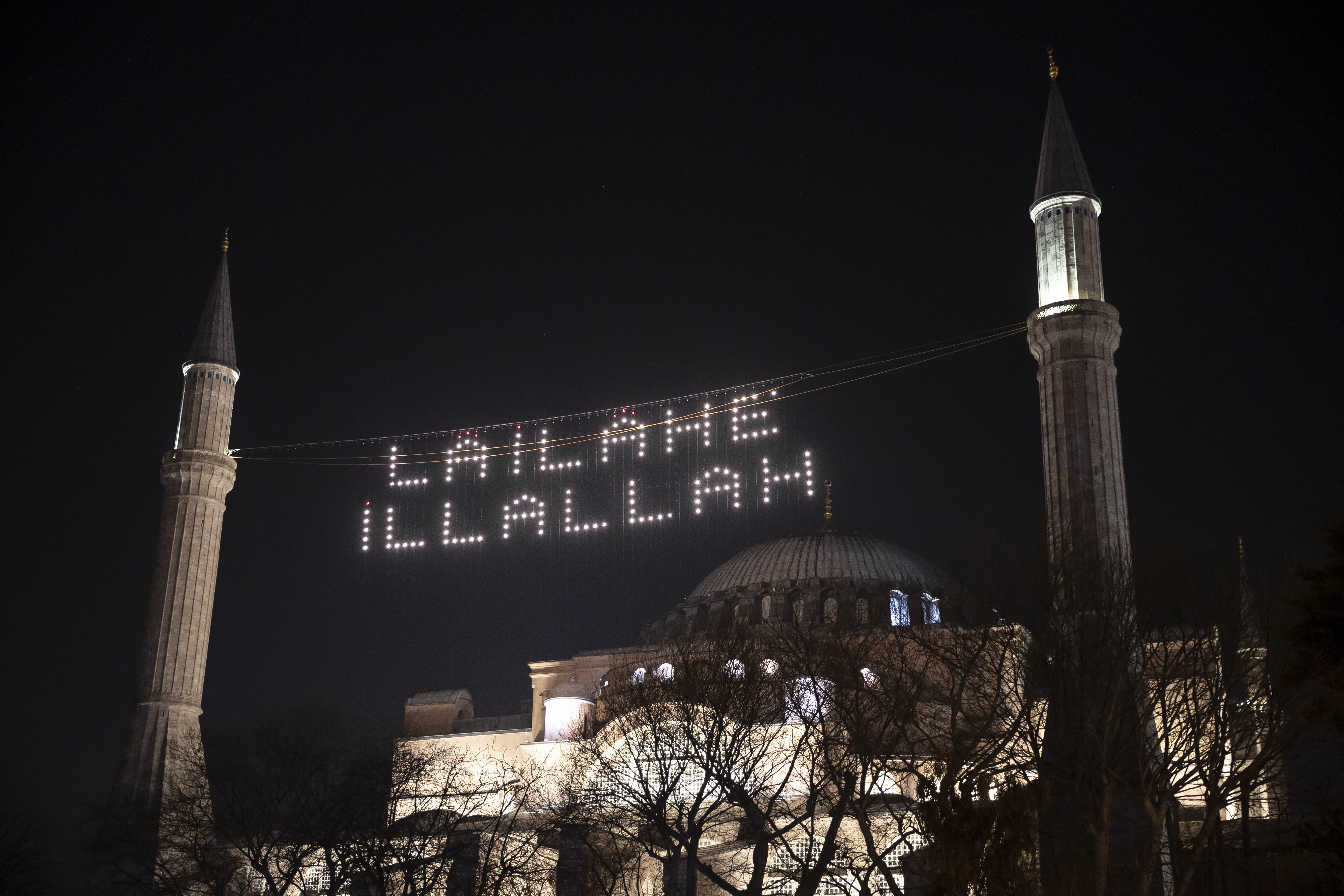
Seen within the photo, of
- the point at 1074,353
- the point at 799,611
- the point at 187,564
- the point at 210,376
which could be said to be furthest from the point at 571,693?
the point at 1074,353

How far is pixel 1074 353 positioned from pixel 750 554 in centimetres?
2327

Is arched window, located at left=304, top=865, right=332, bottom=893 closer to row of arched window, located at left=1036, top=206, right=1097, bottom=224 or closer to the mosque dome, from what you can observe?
the mosque dome

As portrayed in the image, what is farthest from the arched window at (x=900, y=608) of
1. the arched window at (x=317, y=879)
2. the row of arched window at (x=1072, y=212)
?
the arched window at (x=317, y=879)

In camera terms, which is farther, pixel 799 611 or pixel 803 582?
pixel 803 582

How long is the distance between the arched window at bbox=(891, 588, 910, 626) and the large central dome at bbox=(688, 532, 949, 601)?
91 centimetres

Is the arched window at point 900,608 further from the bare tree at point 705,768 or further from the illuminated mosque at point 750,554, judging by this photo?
the bare tree at point 705,768

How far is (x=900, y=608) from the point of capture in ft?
164

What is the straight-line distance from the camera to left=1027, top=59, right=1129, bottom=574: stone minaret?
3391 centimetres

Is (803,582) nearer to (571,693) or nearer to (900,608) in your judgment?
(900,608)

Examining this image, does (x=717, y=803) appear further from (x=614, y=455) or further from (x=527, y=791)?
(x=614, y=455)

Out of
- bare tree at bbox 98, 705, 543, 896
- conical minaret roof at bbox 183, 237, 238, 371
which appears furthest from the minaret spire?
bare tree at bbox 98, 705, 543, 896

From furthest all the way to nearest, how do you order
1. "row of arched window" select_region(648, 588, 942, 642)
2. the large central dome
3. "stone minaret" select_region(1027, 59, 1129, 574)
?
the large central dome
"row of arched window" select_region(648, 588, 942, 642)
"stone minaret" select_region(1027, 59, 1129, 574)

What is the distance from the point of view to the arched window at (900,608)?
161ft

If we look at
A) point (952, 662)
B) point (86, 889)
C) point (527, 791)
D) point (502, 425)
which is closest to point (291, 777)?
point (527, 791)
